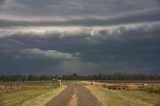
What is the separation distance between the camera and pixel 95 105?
3500 centimetres

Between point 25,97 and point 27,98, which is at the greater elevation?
point 25,97

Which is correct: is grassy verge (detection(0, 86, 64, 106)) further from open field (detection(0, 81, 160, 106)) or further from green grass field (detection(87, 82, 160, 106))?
green grass field (detection(87, 82, 160, 106))

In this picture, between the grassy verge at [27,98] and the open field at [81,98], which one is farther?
the grassy verge at [27,98]

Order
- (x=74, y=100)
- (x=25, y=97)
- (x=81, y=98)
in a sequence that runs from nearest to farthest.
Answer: (x=74, y=100) < (x=81, y=98) < (x=25, y=97)

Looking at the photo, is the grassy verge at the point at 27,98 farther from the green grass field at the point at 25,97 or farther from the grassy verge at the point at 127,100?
the grassy verge at the point at 127,100

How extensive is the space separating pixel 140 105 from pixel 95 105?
4293 mm

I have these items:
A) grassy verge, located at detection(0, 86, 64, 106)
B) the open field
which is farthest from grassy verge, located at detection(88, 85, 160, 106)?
grassy verge, located at detection(0, 86, 64, 106)

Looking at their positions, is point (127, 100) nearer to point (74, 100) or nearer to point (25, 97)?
point (74, 100)

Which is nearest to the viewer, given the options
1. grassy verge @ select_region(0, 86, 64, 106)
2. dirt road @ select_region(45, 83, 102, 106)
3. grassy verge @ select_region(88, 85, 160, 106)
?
dirt road @ select_region(45, 83, 102, 106)

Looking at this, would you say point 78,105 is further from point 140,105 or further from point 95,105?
point 140,105

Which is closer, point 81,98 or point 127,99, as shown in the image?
point 81,98

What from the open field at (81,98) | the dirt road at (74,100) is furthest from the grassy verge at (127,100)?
the dirt road at (74,100)

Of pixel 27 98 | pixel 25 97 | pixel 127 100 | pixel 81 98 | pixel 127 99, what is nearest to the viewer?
pixel 127 100

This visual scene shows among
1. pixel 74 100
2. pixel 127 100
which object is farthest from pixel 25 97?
pixel 127 100
